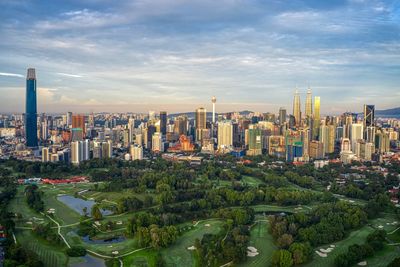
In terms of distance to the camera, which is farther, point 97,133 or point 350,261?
point 97,133

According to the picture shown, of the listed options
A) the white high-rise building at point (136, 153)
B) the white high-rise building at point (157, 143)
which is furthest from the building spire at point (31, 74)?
the white high-rise building at point (157, 143)

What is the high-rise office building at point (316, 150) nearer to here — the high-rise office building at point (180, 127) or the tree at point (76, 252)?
the high-rise office building at point (180, 127)

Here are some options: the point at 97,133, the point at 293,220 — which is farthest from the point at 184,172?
the point at 97,133

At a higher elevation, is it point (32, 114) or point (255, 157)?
point (32, 114)

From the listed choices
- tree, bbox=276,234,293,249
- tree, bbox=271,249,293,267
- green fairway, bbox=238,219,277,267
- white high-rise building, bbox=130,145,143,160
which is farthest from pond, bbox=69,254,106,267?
white high-rise building, bbox=130,145,143,160

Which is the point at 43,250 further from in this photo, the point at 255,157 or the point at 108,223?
the point at 255,157

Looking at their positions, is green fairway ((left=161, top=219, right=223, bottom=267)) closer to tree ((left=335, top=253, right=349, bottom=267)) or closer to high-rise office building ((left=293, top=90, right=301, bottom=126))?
tree ((left=335, top=253, right=349, bottom=267))

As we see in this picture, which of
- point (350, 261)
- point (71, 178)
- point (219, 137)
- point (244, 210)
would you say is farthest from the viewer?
point (219, 137)

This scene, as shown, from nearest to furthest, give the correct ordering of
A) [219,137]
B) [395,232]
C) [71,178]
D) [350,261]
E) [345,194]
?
[350,261], [395,232], [345,194], [71,178], [219,137]
